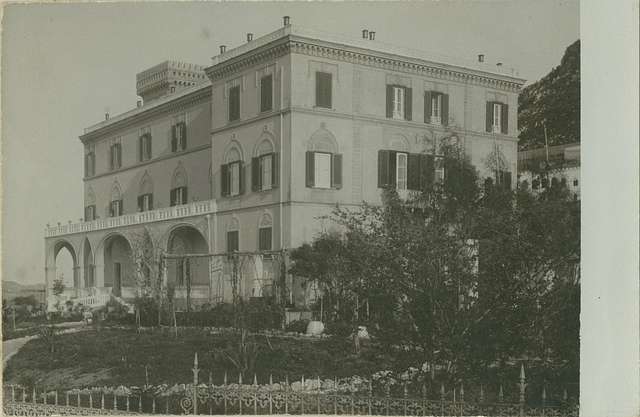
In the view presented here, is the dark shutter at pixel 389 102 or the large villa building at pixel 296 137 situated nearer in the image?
the large villa building at pixel 296 137

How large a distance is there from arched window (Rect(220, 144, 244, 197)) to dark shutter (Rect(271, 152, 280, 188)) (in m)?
0.74

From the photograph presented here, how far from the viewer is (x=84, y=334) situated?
39.0 feet

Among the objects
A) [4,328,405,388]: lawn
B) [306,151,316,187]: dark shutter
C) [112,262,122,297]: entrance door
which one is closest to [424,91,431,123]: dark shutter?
[306,151,316,187]: dark shutter

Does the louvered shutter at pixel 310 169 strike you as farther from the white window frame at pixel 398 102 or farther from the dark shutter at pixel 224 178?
the dark shutter at pixel 224 178

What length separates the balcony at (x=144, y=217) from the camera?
12766mm

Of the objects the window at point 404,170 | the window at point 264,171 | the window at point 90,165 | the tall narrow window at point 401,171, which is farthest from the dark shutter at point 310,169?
the window at point 90,165

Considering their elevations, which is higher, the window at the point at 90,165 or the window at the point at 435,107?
the window at the point at 435,107

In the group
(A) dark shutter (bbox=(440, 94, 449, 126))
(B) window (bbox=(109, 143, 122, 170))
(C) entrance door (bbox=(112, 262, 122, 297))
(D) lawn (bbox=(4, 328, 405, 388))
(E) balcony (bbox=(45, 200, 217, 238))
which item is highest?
(A) dark shutter (bbox=(440, 94, 449, 126))

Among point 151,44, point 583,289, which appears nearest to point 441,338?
point 583,289

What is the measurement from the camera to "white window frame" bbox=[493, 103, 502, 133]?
1137cm

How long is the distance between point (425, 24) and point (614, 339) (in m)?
4.45

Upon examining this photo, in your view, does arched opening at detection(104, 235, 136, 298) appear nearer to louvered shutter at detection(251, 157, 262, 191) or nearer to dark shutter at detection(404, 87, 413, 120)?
louvered shutter at detection(251, 157, 262, 191)

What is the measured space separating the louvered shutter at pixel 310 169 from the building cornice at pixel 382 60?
1.52 meters

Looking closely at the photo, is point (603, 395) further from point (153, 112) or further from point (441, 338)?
point (153, 112)
